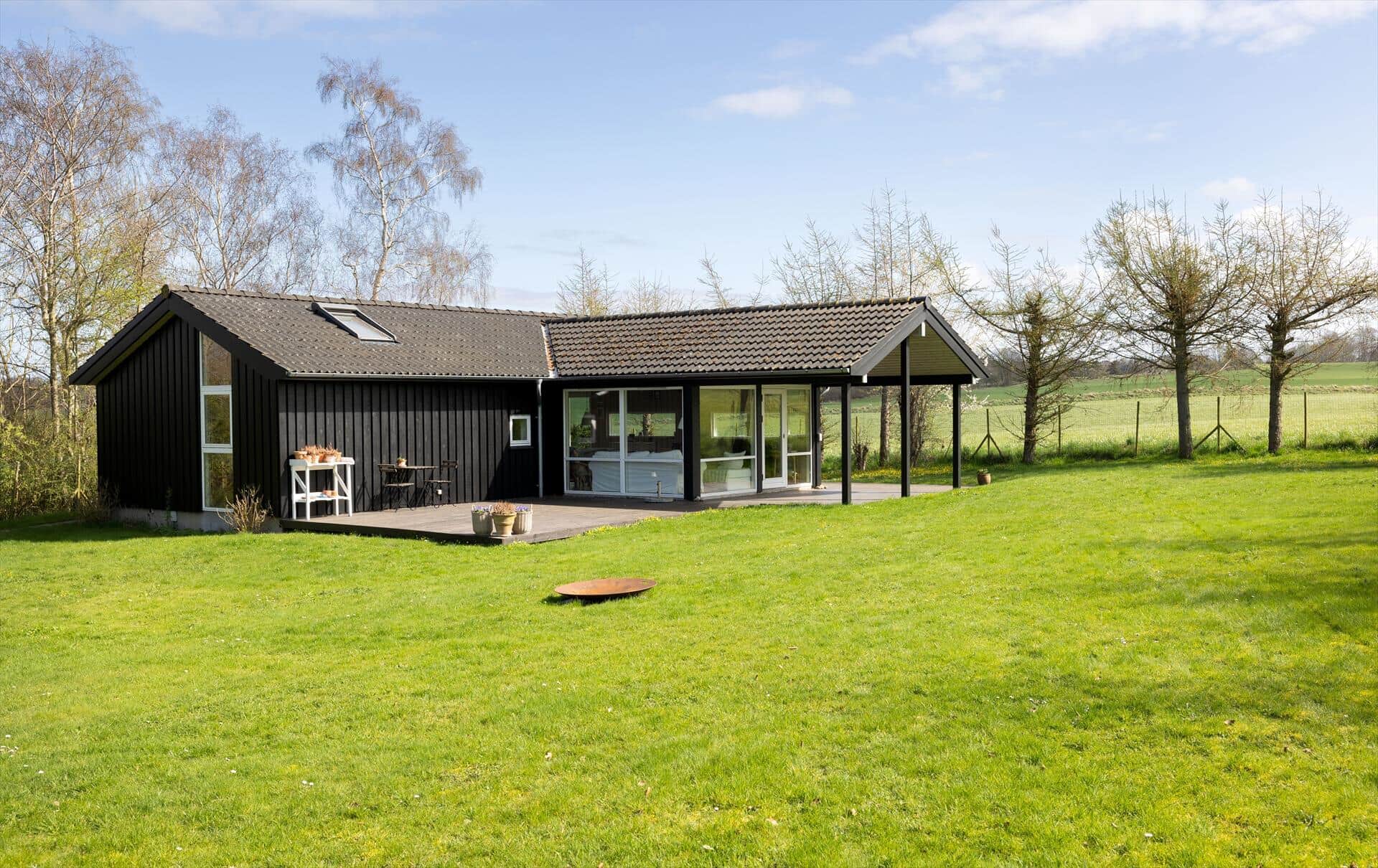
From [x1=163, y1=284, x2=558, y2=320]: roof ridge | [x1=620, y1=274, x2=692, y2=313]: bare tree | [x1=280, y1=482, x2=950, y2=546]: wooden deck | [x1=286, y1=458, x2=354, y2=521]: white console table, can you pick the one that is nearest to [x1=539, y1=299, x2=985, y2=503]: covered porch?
[x1=280, y1=482, x2=950, y2=546]: wooden deck

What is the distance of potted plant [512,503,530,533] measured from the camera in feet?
45.2

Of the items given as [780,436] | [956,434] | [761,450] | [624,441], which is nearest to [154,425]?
[624,441]

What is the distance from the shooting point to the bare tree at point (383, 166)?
102 feet

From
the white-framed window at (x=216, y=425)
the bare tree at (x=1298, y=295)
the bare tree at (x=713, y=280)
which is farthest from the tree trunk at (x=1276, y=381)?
the white-framed window at (x=216, y=425)

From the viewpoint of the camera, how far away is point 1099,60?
17219 mm

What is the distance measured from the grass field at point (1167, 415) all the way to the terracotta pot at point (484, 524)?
49.5 ft

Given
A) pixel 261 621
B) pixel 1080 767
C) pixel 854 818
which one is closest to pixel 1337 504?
pixel 1080 767

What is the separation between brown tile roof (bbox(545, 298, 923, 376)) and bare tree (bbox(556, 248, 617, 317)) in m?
14.3

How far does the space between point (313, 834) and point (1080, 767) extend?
364 centimetres

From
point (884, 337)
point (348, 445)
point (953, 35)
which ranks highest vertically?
point (953, 35)

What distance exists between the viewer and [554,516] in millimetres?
15984

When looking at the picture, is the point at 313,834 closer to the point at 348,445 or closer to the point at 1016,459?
the point at 348,445

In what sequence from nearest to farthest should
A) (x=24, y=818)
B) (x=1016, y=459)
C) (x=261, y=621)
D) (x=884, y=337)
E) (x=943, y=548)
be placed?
(x=24, y=818)
(x=261, y=621)
(x=943, y=548)
(x=884, y=337)
(x=1016, y=459)

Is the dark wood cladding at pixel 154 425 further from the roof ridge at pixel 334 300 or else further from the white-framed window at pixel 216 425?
the roof ridge at pixel 334 300
